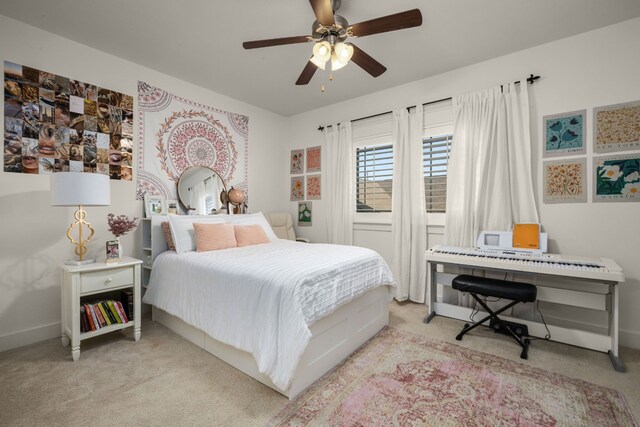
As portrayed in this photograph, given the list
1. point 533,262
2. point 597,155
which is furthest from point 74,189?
point 597,155

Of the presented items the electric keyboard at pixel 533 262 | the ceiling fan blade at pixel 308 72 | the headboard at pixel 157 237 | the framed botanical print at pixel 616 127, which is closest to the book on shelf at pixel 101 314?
the headboard at pixel 157 237

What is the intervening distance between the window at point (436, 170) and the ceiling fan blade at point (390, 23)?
6.03 feet

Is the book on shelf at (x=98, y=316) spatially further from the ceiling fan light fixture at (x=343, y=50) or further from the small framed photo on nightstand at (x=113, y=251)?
the ceiling fan light fixture at (x=343, y=50)

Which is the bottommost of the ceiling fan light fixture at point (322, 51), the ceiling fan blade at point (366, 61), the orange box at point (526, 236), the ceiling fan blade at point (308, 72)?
the orange box at point (526, 236)

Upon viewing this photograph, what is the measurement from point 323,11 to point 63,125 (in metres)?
2.63

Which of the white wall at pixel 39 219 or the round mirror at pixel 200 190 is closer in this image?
the white wall at pixel 39 219

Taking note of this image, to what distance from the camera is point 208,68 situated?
3.19 m

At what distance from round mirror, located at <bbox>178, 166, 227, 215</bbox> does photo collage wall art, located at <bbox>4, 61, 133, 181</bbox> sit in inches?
23.5

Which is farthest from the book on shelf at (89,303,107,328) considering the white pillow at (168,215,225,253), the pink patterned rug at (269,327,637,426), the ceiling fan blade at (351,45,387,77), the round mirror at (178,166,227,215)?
the ceiling fan blade at (351,45,387,77)

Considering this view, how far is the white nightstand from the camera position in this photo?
218 centimetres

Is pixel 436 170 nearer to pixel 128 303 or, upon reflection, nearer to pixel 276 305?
pixel 276 305

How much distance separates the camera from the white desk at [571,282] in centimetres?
210

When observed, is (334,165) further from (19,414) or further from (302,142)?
(19,414)

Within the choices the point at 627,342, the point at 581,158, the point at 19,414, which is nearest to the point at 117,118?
the point at 19,414
